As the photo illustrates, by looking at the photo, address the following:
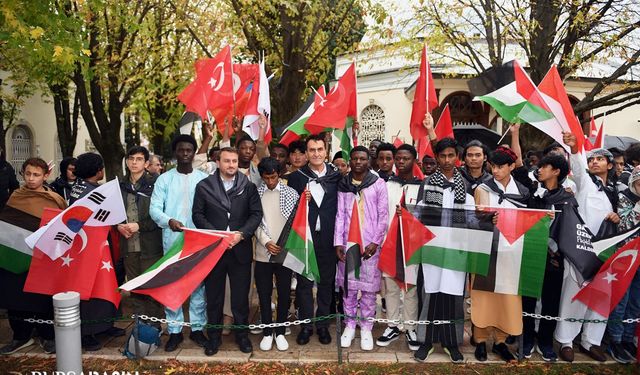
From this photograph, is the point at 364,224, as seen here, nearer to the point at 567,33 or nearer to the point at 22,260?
the point at 22,260

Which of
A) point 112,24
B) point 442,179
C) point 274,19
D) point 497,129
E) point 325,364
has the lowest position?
point 325,364

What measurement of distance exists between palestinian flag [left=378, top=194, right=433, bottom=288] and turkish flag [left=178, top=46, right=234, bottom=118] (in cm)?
309

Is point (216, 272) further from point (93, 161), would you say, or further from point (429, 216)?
point (429, 216)

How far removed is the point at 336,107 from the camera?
6539 millimetres

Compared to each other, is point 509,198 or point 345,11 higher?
point 345,11

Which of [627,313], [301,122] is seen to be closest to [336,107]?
[301,122]

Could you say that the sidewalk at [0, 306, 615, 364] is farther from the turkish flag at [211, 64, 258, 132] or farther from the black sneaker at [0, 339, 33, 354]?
the turkish flag at [211, 64, 258, 132]

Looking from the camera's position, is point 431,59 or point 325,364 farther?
point 431,59

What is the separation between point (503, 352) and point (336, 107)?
11.6 ft

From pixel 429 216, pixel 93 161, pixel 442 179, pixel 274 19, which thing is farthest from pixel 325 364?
pixel 274 19

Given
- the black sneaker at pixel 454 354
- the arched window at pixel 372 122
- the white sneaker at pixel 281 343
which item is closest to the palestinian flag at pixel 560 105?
the black sneaker at pixel 454 354

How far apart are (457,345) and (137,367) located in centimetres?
332

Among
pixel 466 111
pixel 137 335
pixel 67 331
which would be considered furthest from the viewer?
pixel 466 111

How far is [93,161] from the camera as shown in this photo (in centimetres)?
552
